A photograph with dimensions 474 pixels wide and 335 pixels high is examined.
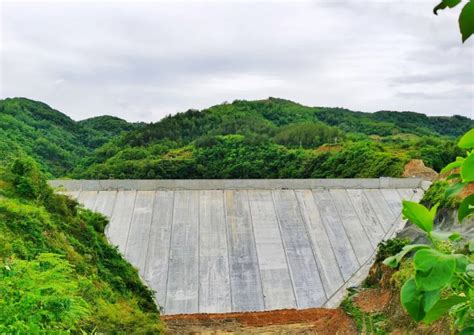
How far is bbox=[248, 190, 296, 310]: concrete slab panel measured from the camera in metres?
14.2

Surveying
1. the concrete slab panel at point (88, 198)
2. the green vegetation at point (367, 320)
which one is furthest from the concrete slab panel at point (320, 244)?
the concrete slab panel at point (88, 198)

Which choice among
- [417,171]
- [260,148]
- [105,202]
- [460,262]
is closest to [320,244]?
[105,202]

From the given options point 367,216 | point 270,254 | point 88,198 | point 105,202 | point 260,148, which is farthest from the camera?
point 260,148

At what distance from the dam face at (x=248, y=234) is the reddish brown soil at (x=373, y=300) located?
1673mm

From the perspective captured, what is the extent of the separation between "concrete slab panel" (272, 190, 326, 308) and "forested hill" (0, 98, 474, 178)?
8.46m

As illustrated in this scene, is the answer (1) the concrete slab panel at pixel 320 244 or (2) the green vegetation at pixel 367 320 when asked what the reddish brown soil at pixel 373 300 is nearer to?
(2) the green vegetation at pixel 367 320

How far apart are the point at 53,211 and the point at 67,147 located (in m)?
30.9

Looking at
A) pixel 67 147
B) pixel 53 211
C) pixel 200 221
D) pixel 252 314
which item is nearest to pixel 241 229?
pixel 200 221

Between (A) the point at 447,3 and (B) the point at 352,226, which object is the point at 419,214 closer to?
(A) the point at 447,3

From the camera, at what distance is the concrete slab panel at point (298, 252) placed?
14.4 meters

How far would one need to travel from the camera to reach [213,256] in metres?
15.6

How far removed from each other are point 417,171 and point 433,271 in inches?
908

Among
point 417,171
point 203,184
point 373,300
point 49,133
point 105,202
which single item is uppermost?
point 373,300

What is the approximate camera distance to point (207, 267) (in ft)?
49.7
